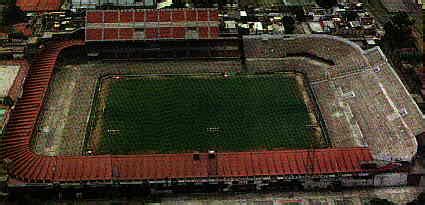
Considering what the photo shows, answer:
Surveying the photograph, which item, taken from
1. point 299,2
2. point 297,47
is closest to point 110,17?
point 297,47

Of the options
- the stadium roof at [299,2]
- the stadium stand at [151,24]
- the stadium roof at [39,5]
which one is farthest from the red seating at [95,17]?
the stadium roof at [299,2]

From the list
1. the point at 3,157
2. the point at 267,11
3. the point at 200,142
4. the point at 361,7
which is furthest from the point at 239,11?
the point at 3,157

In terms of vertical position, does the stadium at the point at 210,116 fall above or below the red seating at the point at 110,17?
below

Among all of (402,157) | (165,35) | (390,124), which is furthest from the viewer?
(165,35)

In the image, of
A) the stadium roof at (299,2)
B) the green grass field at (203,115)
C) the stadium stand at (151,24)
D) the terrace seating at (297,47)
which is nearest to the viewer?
the green grass field at (203,115)

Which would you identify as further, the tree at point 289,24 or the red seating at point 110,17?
the tree at point 289,24

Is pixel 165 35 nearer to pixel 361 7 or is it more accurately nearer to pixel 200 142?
pixel 200 142

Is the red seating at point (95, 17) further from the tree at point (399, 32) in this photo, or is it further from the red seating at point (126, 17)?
the tree at point (399, 32)

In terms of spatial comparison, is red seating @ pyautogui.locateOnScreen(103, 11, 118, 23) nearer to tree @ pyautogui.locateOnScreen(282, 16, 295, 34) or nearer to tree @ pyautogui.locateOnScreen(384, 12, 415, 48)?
tree @ pyautogui.locateOnScreen(282, 16, 295, 34)
